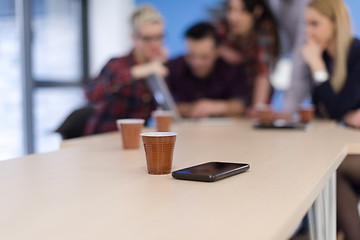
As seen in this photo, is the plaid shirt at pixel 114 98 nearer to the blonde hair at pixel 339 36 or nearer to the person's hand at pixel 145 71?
the person's hand at pixel 145 71

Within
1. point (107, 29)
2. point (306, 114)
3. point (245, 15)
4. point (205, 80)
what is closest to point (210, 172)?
point (306, 114)

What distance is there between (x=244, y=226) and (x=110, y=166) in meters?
0.51

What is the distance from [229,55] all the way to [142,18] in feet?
2.25

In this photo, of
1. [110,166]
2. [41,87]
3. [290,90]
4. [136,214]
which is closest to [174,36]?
[41,87]

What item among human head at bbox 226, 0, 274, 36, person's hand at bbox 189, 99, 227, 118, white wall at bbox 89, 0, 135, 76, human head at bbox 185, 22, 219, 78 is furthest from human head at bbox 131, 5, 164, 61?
white wall at bbox 89, 0, 135, 76

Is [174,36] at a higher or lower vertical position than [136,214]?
higher

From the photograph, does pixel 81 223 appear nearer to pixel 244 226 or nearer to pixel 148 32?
pixel 244 226

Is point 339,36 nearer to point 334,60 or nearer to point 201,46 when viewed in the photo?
point 334,60

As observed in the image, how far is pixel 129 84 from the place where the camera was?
8.05ft

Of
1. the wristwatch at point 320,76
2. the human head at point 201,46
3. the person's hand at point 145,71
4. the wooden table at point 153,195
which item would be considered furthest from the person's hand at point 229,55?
the wooden table at point 153,195

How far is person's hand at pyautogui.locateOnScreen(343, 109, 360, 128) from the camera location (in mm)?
2270

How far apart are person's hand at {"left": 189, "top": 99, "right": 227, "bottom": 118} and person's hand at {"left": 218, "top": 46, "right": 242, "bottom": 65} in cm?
35

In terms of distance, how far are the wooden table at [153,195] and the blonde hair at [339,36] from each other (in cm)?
121

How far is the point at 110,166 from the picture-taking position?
103cm
